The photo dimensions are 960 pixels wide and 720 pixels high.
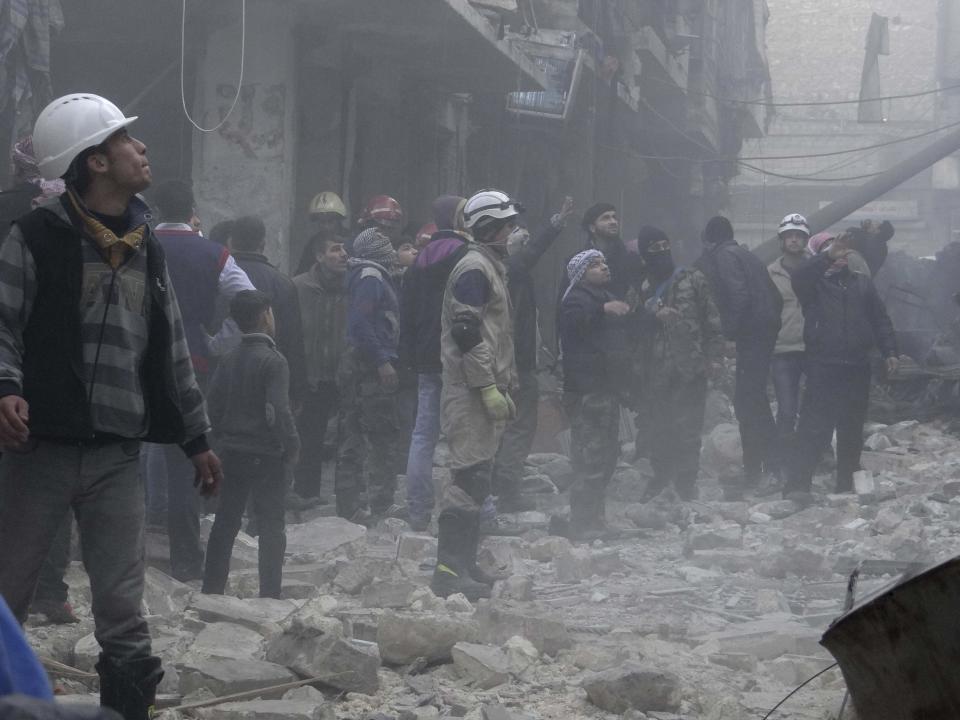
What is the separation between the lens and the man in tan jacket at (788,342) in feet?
33.2

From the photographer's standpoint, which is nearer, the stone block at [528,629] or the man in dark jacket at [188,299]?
the stone block at [528,629]

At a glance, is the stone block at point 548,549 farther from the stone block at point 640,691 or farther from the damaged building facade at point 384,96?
the damaged building facade at point 384,96

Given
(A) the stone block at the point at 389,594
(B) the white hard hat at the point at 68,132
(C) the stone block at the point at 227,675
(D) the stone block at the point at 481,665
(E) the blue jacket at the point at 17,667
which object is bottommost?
(A) the stone block at the point at 389,594

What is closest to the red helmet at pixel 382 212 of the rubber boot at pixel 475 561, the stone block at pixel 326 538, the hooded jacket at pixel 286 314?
the hooded jacket at pixel 286 314

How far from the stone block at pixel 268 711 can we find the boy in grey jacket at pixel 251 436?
1653 mm

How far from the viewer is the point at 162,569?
661 cm

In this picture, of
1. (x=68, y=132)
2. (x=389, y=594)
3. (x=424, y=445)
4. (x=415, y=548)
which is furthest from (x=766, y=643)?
(x=68, y=132)

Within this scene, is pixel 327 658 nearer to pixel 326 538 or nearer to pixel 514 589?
pixel 514 589

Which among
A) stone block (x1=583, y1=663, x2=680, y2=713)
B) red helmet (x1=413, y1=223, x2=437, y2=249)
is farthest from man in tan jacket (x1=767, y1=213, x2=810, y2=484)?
stone block (x1=583, y1=663, x2=680, y2=713)

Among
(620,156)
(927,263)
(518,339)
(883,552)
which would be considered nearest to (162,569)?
(518,339)

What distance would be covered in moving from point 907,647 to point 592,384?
20.6ft

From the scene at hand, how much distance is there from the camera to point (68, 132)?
11.7ft

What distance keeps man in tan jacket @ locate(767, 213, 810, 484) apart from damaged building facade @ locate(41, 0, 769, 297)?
3259 millimetres

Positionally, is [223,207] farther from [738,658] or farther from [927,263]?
[927,263]
